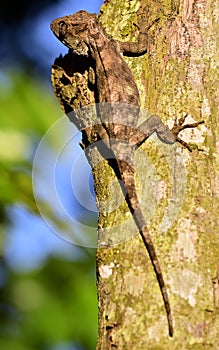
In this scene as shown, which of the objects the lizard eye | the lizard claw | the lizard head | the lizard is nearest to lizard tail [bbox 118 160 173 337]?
the lizard

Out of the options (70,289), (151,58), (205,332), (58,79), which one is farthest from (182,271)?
(58,79)

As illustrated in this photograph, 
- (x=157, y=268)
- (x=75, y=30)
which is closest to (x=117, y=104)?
(x=75, y=30)

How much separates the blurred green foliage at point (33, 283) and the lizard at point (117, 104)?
39 centimetres

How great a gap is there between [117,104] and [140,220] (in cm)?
135

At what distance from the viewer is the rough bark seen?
213 cm

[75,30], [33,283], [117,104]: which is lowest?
[33,283]

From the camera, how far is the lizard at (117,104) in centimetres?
248

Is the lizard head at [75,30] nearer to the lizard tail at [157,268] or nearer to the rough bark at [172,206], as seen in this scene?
the rough bark at [172,206]

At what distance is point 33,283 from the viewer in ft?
7.72

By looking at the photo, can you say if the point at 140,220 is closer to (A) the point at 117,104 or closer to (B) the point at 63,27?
(A) the point at 117,104

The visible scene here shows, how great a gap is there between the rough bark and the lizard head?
2.59 ft

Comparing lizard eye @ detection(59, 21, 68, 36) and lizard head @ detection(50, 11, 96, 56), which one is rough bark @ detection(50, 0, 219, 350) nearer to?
lizard head @ detection(50, 11, 96, 56)

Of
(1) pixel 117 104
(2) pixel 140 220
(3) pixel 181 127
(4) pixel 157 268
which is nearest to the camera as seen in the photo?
(4) pixel 157 268

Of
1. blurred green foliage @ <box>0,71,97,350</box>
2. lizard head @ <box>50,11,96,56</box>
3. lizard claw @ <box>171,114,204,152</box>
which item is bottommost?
blurred green foliage @ <box>0,71,97,350</box>
